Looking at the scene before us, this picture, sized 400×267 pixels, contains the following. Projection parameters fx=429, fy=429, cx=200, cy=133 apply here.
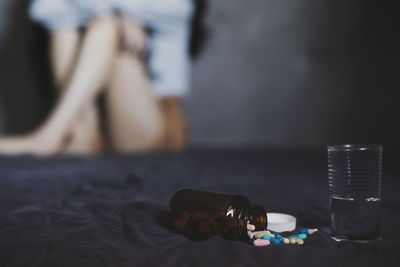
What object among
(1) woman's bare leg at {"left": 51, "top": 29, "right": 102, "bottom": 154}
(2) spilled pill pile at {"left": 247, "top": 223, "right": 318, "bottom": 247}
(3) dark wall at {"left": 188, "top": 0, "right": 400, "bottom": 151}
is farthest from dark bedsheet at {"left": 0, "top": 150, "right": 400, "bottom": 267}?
(3) dark wall at {"left": 188, "top": 0, "right": 400, "bottom": 151}

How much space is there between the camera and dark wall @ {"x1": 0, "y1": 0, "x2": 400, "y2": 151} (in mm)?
2246

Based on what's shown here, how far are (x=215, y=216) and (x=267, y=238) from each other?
0.07m

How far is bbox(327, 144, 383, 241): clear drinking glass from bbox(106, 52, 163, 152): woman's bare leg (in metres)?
1.54

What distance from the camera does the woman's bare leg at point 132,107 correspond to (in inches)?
78.1

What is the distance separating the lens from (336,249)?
1.59 ft

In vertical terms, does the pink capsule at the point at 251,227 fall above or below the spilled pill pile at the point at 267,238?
above

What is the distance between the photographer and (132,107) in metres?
2.01

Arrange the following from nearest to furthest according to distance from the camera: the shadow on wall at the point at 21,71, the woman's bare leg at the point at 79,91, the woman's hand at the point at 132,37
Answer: the woman's bare leg at the point at 79,91 < the woman's hand at the point at 132,37 < the shadow on wall at the point at 21,71

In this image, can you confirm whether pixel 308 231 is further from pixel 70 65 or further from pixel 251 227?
pixel 70 65

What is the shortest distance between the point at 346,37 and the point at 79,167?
158 cm

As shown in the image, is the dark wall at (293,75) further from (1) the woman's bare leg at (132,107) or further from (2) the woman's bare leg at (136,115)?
(1) the woman's bare leg at (132,107)

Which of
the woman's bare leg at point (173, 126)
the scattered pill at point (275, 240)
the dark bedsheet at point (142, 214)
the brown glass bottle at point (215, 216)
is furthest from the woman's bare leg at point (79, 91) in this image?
the scattered pill at point (275, 240)

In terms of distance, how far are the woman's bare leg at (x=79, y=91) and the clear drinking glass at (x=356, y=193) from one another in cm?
130

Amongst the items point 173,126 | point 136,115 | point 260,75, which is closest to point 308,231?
point 136,115
